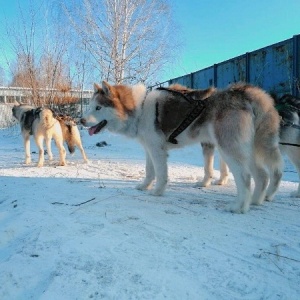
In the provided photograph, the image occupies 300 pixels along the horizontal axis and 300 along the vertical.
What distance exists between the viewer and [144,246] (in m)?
2.49

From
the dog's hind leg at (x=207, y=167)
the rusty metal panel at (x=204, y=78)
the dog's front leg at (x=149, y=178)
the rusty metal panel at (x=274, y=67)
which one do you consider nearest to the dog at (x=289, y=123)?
the dog's hind leg at (x=207, y=167)

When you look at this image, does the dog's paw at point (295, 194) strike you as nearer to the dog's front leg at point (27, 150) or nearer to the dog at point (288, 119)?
the dog at point (288, 119)

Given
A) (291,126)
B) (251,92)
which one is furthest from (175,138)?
(291,126)

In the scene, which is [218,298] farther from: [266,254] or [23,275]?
[23,275]

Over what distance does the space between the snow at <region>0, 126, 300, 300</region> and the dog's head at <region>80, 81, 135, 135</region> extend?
1027 mm

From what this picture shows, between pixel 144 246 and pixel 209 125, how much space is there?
1.78 m

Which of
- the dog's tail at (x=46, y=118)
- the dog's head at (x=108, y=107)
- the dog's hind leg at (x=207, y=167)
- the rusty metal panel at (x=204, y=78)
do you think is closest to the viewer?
the dog's head at (x=108, y=107)

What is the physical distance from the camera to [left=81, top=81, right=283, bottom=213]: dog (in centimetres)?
A: 345

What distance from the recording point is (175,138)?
4.09 meters

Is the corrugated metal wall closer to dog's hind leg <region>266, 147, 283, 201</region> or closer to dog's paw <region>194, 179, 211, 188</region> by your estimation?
dog's paw <region>194, 179, 211, 188</region>

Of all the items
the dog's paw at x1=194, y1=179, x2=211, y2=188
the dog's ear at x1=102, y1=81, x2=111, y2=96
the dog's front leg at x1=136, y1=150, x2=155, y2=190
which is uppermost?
the dog's ear at x1=102, y1=81, x2=111, y2=96

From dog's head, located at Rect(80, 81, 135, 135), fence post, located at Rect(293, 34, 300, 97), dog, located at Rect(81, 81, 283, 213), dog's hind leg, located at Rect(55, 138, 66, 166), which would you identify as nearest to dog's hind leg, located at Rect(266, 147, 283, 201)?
dog, located at Rect(81, 81, 283, 213)

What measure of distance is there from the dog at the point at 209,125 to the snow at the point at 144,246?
1.24 ft

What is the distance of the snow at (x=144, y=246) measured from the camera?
1.93 m
